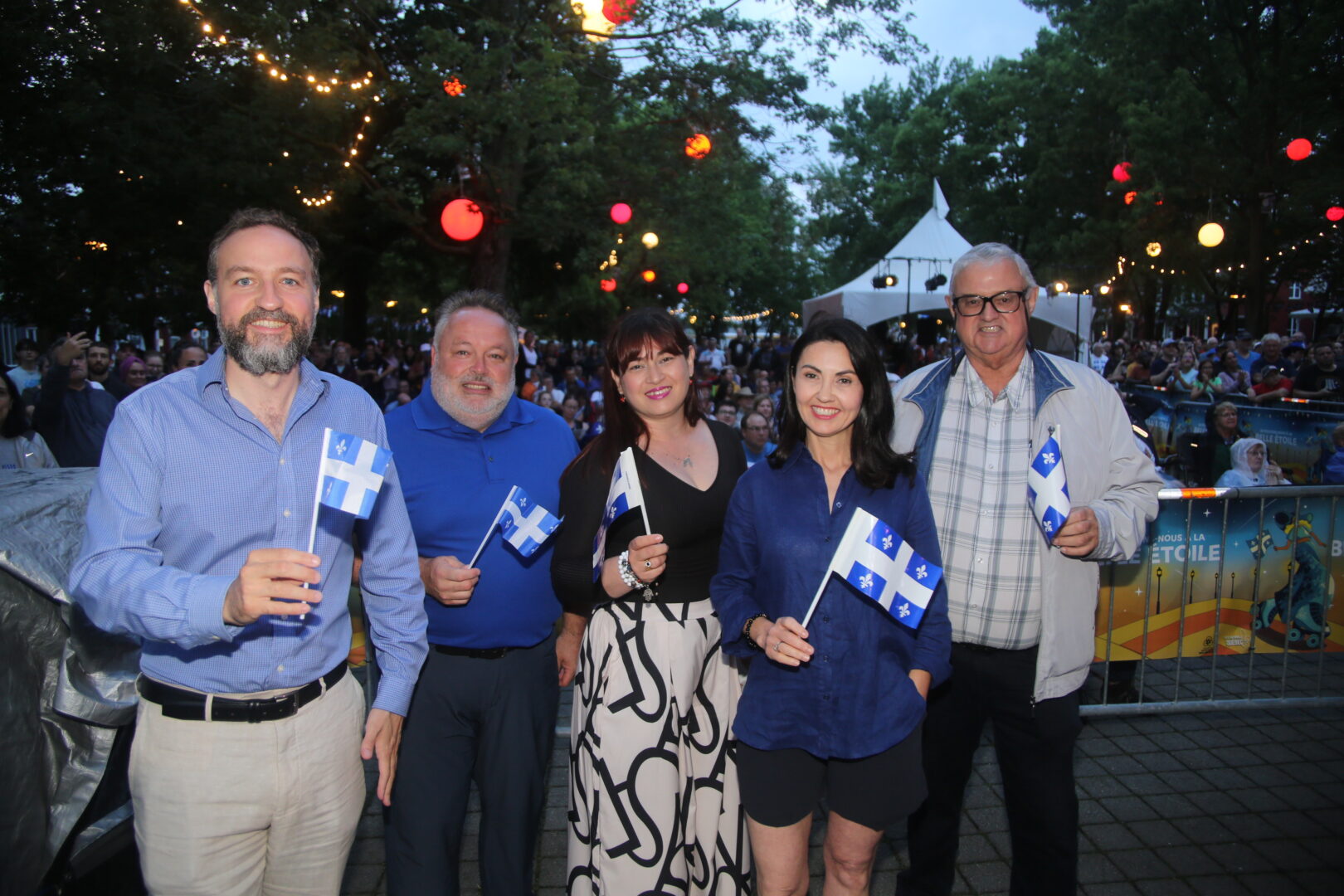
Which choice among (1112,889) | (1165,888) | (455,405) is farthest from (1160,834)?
(455,405)

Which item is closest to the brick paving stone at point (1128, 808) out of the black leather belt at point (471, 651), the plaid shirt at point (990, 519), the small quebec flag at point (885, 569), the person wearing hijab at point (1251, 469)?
the plaid shirt at point (990, 519)

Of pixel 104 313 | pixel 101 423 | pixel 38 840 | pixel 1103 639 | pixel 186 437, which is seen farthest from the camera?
pixel 104 313

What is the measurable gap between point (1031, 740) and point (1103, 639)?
235 centimetres

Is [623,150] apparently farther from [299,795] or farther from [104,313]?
[299,795]

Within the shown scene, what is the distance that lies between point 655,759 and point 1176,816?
2849 millimetres

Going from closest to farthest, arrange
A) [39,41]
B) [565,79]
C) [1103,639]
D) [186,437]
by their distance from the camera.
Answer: [186,437]
[1103,639]
[39,41]
[565,79]

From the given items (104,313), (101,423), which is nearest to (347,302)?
(104,313)

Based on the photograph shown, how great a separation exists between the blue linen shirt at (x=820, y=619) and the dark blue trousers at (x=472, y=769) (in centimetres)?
78

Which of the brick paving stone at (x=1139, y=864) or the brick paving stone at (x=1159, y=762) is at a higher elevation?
the brick paving stone at (x=1159, y=762)

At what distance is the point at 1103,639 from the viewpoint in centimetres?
505

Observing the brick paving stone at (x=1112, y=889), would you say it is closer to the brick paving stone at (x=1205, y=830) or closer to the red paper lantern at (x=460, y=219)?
the brick paving stone at (x=1205, y=830)

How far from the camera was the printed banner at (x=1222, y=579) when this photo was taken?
5.05m

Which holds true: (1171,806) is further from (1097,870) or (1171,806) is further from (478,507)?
(478,507)

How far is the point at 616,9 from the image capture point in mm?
9648
